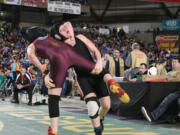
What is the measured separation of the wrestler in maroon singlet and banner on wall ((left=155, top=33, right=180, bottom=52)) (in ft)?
80.7

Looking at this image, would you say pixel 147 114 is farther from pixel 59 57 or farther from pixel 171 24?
pixel 171 24

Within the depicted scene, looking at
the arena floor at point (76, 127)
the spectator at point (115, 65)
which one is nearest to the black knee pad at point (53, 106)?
the arena floor at point (76, 127)

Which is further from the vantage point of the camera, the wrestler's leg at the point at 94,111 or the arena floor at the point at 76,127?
the arena floor at the point at 76,127

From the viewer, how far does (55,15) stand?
35688 millimetres

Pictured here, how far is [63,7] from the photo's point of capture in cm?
1423

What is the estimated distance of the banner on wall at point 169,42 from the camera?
90.5 ft

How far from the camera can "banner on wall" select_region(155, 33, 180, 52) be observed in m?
27.6

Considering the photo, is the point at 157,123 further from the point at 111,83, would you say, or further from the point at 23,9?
the point at 23,9

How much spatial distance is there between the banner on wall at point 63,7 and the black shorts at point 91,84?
10.2 m

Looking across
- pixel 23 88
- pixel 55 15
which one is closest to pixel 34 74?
pixel 23 88

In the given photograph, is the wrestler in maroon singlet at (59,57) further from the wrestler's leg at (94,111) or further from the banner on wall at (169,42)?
the banner on wall at (169,42)

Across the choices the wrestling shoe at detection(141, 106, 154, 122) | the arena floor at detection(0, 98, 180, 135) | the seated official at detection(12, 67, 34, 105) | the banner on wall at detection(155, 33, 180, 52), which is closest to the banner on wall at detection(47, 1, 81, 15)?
the seated official at detection(12, 67, 34, 105)

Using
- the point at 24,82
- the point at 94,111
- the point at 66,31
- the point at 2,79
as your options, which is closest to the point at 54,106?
the point at 94,111

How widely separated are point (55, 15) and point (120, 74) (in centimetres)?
2676
